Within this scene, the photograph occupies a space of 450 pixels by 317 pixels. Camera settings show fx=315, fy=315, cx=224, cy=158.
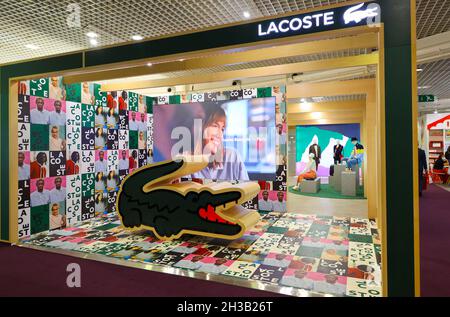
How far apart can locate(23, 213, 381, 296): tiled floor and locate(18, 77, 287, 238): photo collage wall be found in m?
0.52

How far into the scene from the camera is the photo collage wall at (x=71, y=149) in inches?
208

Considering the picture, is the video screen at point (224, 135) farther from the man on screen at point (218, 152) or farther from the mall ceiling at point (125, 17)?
the mall ceiling at point (125, 17)

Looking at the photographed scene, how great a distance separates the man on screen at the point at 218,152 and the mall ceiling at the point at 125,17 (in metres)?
3.33

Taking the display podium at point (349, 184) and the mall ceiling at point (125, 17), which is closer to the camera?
the mall ceiling at point (125, 17)

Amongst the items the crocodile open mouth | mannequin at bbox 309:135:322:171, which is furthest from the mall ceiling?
mannequin at bbox 309:135:322:171

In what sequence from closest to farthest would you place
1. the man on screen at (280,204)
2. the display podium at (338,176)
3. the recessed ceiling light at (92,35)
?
the recessed ceiling light at (92,35) < the man on screen at (280,204) < the display podium at (338,176)

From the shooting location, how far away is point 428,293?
3.11 meters

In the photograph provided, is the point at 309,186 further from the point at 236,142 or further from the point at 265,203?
the point at 236,142

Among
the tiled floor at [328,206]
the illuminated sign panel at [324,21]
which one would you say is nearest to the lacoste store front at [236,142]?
the illuminated sign panel at [324,21]

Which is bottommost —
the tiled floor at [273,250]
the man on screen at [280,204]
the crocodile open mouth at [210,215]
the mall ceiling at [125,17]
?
the tiled floor at [273,250]

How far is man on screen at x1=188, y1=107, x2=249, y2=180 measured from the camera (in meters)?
7.53

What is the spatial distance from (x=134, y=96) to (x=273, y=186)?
3967mm
